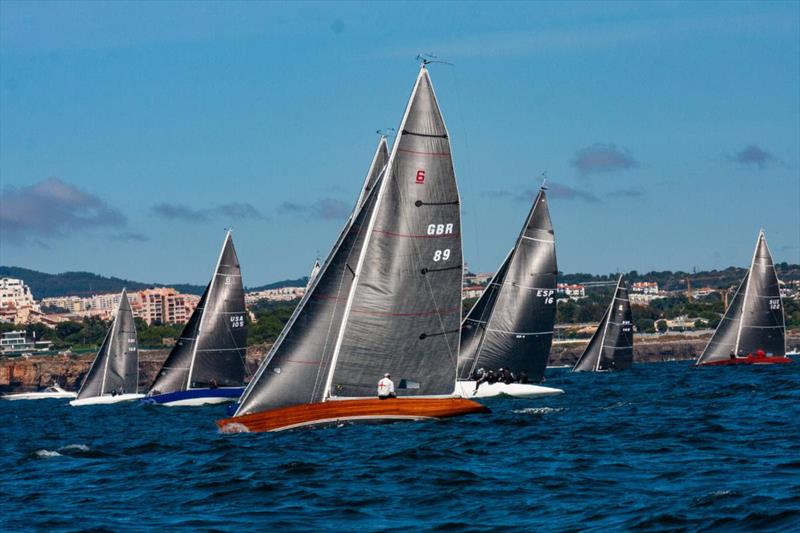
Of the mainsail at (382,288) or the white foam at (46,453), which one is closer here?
the white foam at (46,453)

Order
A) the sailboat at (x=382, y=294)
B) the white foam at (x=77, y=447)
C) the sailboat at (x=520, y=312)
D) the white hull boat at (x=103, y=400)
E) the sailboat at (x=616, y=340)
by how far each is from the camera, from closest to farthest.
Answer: the sailboat at (x=382, y=294)
the white foam at (x=77, y=447)
the sailboat at (x=520, y=312)
the white hull boat at (x=103, y=400)
the sailboat at (x=616, y=340)

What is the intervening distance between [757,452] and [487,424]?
30.7ft

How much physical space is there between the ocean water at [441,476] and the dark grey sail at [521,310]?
1742cm

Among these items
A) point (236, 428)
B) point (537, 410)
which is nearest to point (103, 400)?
point (537, 410)

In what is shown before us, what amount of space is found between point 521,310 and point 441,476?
3330 centimetres

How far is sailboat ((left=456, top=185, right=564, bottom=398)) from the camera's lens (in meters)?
57.1

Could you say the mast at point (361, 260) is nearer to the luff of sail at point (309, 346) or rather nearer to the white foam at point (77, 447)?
the luff of sail at point (309, 346)

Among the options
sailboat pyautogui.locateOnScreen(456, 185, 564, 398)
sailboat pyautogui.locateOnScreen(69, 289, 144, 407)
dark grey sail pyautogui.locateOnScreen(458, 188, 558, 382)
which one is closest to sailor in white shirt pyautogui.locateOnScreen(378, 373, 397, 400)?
sailboat pyautogui.locateOnScreen(456, 185, 564, 398)

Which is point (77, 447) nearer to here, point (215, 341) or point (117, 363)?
point (215, 341)

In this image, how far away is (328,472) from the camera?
25984 mm

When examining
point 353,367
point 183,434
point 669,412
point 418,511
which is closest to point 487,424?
point 353,367

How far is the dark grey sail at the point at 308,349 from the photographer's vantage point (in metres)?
34.3

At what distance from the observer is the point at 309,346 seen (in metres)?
34.3

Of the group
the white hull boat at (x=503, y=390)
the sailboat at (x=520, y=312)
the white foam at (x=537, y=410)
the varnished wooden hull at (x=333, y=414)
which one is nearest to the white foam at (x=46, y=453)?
the varnished wooden hull at (x=333, y=414)
